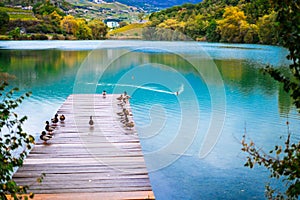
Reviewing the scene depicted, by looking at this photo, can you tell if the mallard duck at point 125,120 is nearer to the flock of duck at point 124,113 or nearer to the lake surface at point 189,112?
the flock of duck at point 124,113

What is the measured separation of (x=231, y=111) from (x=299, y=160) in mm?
11370

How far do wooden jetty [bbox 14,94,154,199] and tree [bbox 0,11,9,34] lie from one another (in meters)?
63.3

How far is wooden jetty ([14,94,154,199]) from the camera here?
549cm

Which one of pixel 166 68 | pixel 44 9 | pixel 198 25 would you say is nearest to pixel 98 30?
pixel 44 9

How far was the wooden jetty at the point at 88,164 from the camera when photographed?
549 cm

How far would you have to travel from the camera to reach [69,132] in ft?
28.9

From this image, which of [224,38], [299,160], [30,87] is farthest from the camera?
[224,38]

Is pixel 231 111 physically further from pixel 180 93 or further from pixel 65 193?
pixel 65 193

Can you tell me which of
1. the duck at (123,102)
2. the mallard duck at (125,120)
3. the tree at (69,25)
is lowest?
the mallard duck at (125,120)

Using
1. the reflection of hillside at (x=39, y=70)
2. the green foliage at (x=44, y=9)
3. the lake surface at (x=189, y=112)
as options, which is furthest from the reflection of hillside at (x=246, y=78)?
the green foliage at (x=44, y=9)

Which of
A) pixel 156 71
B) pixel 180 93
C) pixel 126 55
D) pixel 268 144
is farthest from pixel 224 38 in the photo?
pixel 268 144

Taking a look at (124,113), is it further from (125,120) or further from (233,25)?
(233,25)

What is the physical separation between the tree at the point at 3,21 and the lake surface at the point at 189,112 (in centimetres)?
4344

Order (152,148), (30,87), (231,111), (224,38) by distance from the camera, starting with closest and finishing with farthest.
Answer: (152,148) < (231,111) < (30,87) < (224,38)
